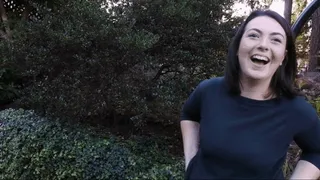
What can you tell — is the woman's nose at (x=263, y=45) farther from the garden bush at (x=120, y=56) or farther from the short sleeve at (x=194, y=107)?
the garden bush at (x=120, y=56)

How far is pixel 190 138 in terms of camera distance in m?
1.54

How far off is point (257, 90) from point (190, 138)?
0.37 m

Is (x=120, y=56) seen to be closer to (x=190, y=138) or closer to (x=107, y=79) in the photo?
(x=107, y=79)

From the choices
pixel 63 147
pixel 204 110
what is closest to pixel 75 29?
pixel 63 147

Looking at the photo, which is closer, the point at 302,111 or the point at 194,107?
the point at 302,111

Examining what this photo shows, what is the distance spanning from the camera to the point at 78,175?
3.73 meters

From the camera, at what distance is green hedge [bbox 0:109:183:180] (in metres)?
3.60

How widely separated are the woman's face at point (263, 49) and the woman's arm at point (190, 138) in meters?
0.35

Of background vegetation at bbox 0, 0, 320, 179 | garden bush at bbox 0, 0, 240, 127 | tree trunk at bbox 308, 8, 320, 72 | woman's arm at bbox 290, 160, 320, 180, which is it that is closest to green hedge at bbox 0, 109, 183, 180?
background vegetation at bbox 0, 0, 320, 179

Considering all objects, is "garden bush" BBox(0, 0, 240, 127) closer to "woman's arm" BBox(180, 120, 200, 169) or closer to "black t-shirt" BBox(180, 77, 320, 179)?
"woman's arm" BBox(180, 120, 200, 169)

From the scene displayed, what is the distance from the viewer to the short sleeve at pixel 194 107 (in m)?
1.48

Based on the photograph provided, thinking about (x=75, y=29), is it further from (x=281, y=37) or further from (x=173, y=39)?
(x=281, y=37)

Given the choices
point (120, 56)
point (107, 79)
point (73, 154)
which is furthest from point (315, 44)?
point (73, 154)

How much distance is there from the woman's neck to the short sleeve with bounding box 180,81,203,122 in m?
0.20
